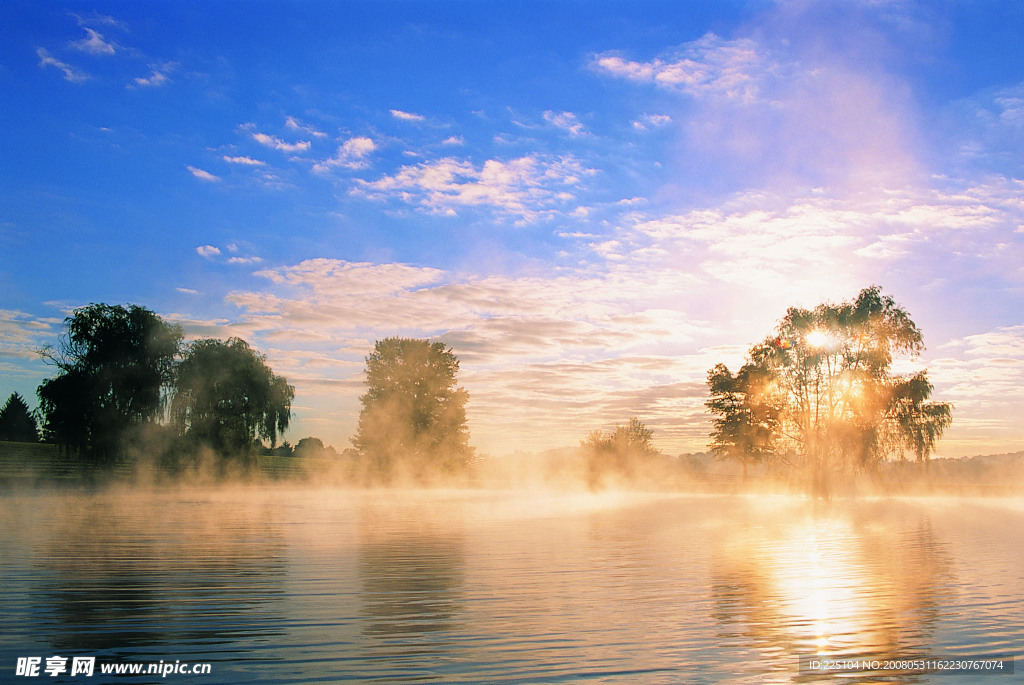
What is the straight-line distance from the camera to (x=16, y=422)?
93.3 metres

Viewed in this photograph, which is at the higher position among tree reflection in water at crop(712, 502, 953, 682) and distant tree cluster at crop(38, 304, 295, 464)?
distant tree cluster at crop(38, 304, 295, 464)

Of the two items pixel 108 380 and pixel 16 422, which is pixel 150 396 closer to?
pixel 108 380

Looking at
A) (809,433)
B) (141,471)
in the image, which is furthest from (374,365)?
(809,433)

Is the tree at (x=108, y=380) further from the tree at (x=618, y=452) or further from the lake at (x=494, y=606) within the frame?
the tree at (x=618, y=452)

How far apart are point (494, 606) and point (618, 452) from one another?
238ft

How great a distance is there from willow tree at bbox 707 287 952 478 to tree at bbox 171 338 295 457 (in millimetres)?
31260

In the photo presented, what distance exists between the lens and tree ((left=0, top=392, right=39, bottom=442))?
3565 inches

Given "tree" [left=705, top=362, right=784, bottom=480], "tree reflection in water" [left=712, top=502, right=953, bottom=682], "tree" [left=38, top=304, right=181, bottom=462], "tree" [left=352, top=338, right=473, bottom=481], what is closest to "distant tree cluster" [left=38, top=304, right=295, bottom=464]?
"tree" [left=38, top=304, right=181, bottom=462]

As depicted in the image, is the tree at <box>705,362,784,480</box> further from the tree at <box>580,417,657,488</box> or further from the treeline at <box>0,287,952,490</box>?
the tree at <box>580,417,657,488</box>

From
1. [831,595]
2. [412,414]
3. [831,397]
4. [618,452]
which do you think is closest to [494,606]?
[831,595]

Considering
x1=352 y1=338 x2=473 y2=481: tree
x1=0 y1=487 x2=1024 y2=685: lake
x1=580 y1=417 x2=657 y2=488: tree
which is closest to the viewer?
x1=0 y1=487 x2=1024 y2=685: lake

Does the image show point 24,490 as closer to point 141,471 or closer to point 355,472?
point 141,471

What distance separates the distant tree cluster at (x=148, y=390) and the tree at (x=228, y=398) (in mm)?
63

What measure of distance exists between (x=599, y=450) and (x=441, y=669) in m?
74.9
